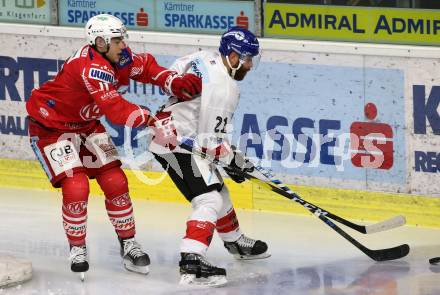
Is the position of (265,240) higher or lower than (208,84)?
lower

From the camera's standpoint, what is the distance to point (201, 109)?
673cm

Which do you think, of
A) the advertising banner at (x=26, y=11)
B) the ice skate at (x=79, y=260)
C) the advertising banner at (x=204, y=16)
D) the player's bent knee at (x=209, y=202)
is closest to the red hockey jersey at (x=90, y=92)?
the player's bent knee at (x=209, y=202)

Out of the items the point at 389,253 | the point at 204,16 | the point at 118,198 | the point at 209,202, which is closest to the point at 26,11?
the point at 204,16

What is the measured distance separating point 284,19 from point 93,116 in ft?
6.01

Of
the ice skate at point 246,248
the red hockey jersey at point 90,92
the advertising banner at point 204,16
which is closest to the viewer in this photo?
the red hockey jersey at point 90,92

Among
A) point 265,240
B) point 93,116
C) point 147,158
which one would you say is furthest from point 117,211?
point 147,158

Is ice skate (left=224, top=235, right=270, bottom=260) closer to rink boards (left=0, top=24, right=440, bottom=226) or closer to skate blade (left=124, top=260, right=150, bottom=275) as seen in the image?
skate blade (left=124, top=260, right=150, bottom=275)

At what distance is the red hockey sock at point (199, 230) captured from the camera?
263 inches

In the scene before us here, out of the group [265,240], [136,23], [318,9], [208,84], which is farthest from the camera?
[136,23]

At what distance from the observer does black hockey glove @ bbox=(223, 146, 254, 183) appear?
6.98 meters

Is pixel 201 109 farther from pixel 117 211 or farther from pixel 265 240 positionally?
pixel 265 240

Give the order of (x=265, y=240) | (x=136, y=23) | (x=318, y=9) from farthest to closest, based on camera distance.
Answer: (x=136, y=23)
(x=318, y=9)
(x=265, y=240)

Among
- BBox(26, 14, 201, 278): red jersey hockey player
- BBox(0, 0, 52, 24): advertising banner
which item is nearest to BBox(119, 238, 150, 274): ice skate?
BBox(26, 14, 201, 278): red jersey hockey player

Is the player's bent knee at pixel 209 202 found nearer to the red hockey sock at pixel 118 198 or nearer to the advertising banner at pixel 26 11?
the red hockey sock at pixel 118 198
